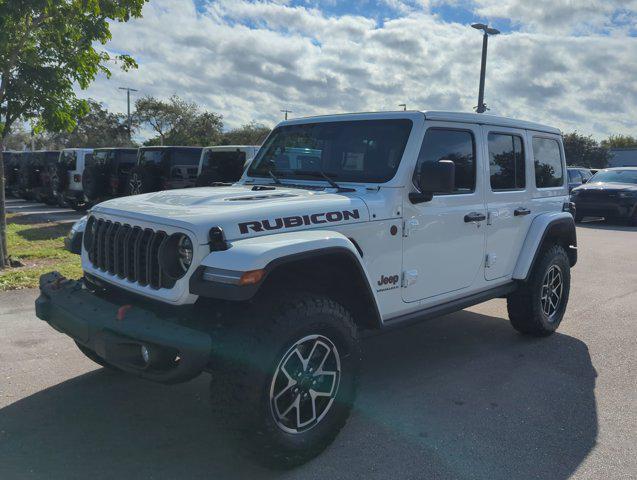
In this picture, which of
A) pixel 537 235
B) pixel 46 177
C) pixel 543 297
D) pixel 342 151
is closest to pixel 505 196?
pixel 537 235

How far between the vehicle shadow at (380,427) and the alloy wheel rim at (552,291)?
0.69 meters

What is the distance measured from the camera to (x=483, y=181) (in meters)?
4.34

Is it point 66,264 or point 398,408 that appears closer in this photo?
point 398,408

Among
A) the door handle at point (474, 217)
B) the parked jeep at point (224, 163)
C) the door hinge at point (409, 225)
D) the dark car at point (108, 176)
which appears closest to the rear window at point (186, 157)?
the parked jeep at point (224, 163)

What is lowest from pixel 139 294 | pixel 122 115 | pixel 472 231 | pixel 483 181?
pixel 139 294

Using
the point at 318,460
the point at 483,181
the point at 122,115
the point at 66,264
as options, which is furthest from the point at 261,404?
the point at 122,115

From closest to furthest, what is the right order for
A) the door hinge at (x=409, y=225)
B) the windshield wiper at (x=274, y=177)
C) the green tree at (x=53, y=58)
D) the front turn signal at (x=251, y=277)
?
1. the front turn signal at (x=251, y=277)
2. the door hinge at (x=409, y=225)
3. the windshield wiper at (x=274, y=177)
4. the green tree at (x=53, y=58)

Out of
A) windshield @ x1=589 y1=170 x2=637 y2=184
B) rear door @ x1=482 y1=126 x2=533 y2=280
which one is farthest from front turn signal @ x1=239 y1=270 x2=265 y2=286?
windshield @ x1=589 y1=170 x2=637 y2=184

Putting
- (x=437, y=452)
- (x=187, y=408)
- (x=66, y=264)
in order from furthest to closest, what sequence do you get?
(x=66, y=264), (x=187, y=408), (x=437, y=452)

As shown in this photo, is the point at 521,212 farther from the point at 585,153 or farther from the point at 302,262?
the point at 585,153

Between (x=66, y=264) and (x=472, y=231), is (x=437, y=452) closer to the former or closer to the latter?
(x=472, y=231)

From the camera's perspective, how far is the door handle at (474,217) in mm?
4116

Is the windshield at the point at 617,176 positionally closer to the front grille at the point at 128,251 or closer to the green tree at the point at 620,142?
the front grille at the point at 128,251

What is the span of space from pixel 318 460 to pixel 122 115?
49.6m
